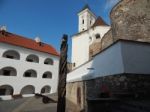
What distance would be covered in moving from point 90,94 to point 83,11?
87.3ft

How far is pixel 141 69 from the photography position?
230 inches

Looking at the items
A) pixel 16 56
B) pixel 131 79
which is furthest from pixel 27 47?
pixel 131 79

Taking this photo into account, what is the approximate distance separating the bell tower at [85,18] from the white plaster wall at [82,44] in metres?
4.86

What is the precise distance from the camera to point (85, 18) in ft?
103

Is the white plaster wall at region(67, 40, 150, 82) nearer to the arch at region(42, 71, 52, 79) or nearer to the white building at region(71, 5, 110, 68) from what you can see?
the white building at region(71, 5, 110, 68)

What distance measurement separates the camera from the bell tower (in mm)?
30750

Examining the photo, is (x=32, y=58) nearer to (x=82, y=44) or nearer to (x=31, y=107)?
(x=82, y=44)

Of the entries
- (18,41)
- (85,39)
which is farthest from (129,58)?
(85,39)

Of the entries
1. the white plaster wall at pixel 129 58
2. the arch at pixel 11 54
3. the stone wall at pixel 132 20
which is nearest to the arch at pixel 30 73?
the arch at pixel 11 54

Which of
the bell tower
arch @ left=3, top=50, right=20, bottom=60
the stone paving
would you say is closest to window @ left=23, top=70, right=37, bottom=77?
arch @ left=3, top=50, right=20, bottom=60

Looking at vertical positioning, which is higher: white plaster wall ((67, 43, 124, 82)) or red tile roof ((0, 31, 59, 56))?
red tile roof ((0, 31, 59, 56))

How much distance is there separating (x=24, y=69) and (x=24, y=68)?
14 cm

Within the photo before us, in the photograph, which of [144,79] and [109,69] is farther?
[109,69]

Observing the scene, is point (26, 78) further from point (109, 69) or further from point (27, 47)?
point (109, 69)
